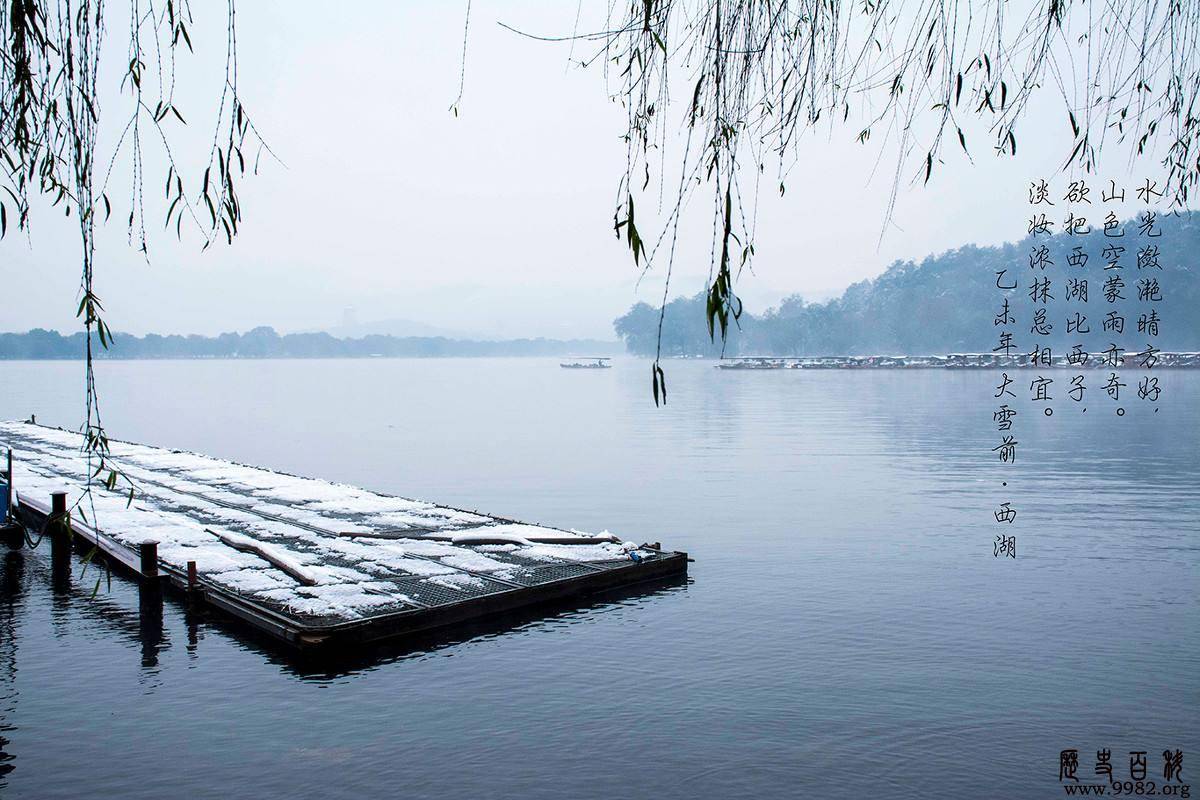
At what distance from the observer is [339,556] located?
1773 centimetres

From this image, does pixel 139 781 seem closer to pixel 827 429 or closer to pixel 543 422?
pixel 827 429

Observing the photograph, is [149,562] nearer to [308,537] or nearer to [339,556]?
[339,556]

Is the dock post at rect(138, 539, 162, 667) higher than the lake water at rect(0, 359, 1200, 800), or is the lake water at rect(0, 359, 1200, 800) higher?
the dock post at rect(138, 539, 162, 667)

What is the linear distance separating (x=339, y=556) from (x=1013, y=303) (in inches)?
5505

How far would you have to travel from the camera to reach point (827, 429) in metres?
53.3

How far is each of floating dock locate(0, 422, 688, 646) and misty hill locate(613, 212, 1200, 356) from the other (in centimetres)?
9295

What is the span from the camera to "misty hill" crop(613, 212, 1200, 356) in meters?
123

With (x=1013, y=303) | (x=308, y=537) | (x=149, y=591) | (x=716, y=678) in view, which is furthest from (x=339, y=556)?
(x=1013, y=303)

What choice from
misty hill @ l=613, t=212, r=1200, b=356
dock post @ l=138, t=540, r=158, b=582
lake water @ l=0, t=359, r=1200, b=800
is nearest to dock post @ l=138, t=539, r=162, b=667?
dock post @ l=138, t=540, r=158, b=582

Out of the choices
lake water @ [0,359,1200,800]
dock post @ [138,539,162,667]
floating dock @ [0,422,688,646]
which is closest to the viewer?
lake water @ [0,359,1200,800]

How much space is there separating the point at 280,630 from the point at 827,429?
43225 millimetres

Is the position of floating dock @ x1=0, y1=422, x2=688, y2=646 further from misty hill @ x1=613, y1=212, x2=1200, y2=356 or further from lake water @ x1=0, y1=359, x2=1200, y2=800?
misty hill @ x1=613, y1=212, x2=1200, y2=356

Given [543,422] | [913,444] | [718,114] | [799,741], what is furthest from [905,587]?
[543,422]

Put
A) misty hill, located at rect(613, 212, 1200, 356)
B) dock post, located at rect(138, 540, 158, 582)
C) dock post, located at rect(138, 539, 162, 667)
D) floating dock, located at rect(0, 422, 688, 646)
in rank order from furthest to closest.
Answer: misty hill, located at rect(613, 212, 1200, 356) < dock post, located at rect(138, 540, 158, 582) < dock post, located at rect(138, 539, 162, 667) < floating dock, located at rect(0, 422, 688, 646)
